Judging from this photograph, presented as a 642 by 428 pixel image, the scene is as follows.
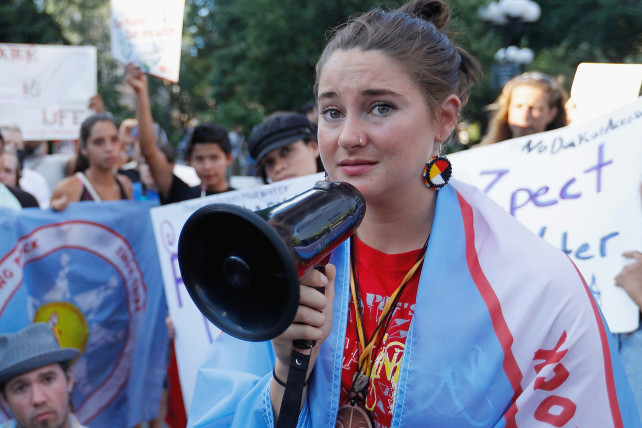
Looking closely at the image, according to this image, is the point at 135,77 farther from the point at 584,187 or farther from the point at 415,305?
the point at 415,305

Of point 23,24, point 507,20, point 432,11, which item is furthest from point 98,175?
point 23,24

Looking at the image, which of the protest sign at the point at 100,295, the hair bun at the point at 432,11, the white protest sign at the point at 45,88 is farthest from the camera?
the white protest sign at the point at 45,88

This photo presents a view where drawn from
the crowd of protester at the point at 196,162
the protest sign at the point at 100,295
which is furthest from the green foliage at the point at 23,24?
the protest sign at the point at 100,295

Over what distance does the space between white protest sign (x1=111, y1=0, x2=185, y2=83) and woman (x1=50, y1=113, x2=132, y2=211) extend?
529 millimetres

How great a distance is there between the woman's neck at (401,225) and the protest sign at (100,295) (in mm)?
2630

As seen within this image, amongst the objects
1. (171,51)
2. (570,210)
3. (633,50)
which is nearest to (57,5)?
(633,50)

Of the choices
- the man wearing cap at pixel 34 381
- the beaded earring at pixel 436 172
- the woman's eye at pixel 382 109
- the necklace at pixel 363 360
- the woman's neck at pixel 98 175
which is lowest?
the man wearing cap at pixel 34 381

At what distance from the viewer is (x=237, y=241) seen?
1.24 metres

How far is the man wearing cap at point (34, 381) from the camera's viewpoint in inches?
114

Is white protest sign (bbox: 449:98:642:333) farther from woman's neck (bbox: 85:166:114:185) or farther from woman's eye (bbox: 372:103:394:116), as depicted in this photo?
woman's neck (bbox: 85:166:114:185)

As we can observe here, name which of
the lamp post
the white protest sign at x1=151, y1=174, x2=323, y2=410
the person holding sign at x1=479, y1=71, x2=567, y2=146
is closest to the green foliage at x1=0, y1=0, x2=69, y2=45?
the lamp post

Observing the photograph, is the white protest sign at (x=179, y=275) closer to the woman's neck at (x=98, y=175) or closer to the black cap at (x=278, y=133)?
the black cap at (x=278, y=133)

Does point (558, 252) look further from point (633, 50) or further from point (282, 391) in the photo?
point (633, 50)

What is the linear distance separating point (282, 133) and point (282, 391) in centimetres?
227
